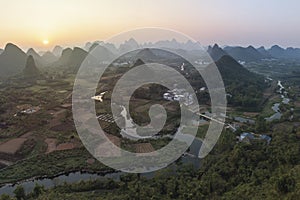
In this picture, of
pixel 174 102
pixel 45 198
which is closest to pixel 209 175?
pixel 45 198

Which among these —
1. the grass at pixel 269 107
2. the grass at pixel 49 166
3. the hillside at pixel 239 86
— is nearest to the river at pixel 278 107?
the grass at pixel 269 107

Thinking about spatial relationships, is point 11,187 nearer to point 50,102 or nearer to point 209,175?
point 209,175

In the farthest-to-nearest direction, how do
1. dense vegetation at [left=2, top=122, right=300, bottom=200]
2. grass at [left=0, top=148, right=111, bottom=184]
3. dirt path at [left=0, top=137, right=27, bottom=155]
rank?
dirt path at [left=0, top=137, right=27, bottom=155], grass at [left=0, top=148, right=111, bottom=184], dense vegetation at [left=2, top=122, right=300, bottom=200]

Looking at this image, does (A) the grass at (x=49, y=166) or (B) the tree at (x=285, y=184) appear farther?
(A) the grass at (x=49, y=166)

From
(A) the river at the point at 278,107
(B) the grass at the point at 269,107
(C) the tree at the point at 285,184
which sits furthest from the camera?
(B) the grass at the point at 269,107

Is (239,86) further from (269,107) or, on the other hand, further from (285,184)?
(285,184)

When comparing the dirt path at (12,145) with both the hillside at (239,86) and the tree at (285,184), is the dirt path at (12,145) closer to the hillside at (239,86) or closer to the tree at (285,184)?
the tree at (285,184)

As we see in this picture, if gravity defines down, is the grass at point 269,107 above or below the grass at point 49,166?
above

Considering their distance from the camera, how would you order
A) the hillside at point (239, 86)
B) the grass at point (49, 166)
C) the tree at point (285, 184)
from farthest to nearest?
the hillside at point (239, 86) → the grass at point (49, 166) → the tree at point (285, 184)

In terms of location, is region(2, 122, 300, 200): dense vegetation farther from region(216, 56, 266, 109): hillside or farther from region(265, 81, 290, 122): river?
region(216, 56, 266, 109): hillside

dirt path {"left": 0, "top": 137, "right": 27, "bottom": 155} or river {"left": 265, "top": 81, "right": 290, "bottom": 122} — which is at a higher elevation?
river {"left": 265, "top": 81, "right": 290, "bottom": 122}

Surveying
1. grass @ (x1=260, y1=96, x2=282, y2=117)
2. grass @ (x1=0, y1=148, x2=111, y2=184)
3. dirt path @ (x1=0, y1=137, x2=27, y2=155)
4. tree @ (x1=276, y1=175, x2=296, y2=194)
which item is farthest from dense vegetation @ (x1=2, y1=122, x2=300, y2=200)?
grass @ (x1=260, y1=96, x2=282, y2=117)
